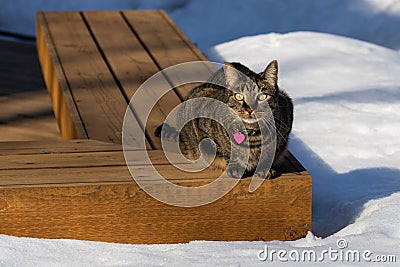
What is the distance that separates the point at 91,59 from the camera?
15.2ft

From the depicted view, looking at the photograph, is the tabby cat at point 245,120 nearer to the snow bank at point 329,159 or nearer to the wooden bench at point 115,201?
the wooden bench at point 115,201

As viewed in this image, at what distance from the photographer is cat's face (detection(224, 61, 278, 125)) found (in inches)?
104

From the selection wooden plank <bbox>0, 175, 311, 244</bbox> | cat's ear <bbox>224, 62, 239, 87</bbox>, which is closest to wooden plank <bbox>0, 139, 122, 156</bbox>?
wooden plank <bbox>0, 175, 311, 244</bbox>

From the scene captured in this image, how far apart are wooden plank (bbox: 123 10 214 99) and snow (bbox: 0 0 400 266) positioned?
43 centimetres

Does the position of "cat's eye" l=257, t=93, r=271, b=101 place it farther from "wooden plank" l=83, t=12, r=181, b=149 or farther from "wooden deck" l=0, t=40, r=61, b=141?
"wooden deck" l=0, t=40, r=61, b=141

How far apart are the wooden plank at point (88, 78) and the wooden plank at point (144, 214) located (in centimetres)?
57

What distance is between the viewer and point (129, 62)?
458 centimetres

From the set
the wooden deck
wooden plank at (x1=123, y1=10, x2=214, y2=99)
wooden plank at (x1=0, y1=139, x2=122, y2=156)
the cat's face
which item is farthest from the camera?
the wooden deck

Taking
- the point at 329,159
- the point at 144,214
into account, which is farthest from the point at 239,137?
the point at 329,159

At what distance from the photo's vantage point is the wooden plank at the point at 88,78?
357cm

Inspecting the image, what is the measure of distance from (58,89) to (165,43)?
0.96 metres

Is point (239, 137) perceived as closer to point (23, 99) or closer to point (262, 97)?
point (262, 97)

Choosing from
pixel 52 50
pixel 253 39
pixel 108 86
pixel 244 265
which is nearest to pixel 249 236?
pixel 244 265

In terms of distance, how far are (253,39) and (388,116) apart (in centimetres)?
171
